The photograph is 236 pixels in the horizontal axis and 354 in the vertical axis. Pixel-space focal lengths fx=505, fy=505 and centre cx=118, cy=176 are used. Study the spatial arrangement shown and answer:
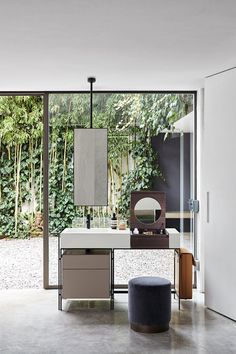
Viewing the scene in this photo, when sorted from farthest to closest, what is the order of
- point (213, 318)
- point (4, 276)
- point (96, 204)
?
point (4, 276)
point (96, 204)
point (213, 318)

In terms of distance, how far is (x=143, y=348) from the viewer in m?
3.96

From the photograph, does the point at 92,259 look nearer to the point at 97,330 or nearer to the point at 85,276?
the point at 85,276

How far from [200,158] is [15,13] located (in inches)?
126

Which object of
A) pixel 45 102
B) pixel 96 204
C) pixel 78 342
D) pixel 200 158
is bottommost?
pixel 78 342

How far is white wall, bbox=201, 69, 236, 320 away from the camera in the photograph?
186 inches

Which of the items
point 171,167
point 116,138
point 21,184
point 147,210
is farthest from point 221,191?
point 21,184

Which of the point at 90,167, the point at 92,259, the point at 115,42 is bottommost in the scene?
the point at 92,259

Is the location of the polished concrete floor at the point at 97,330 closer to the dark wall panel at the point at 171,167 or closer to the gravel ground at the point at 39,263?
the gravel ground at the point at 39,263

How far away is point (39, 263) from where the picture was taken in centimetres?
717

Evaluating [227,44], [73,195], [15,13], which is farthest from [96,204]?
[15,13]

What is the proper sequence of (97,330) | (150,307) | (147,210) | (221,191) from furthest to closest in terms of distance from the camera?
(147,210)
(221,191)
(97,330)
(150,307)

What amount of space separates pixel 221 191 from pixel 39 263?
10.8 ft

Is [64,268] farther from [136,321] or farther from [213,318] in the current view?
[213,318]

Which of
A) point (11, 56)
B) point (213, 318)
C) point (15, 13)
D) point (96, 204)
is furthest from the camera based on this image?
point (96, 204)
